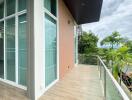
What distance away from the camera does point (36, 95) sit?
303 cm

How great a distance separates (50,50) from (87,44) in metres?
9.87

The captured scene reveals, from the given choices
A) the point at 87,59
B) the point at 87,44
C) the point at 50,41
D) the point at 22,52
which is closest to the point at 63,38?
the point at 50,41

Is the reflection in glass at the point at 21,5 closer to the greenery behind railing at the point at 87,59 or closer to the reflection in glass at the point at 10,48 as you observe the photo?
the reflection in glass at the point at 10,48

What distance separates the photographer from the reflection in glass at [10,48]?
391cm

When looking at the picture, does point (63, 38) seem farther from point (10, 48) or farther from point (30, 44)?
point (30, 44)

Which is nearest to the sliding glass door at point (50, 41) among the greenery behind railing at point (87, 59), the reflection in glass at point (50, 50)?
the reflection in glass at point (50, 50)

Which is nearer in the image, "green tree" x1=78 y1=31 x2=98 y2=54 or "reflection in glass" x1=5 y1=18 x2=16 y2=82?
"reflection in glass" x1=5 y1=18 x2=16 y2=82

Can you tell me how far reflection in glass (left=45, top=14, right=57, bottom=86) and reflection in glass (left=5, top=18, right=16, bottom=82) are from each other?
1138 mm

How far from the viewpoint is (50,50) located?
13.2ft

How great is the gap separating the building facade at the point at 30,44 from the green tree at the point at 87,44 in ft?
29.3

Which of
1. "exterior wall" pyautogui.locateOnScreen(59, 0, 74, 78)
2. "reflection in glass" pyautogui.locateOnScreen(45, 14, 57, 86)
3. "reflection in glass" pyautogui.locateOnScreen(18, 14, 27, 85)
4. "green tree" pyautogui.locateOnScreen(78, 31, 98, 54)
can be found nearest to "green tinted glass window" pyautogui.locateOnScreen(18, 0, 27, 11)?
"reflection in glass" pyautogui.locateOnScreen(18, 14, 27, 85)

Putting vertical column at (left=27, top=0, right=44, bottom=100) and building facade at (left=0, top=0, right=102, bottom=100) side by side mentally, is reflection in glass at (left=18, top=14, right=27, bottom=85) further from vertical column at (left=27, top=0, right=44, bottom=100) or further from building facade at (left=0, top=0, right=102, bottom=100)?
vertical column at (left=27, top=0, right=44, bottom=100)

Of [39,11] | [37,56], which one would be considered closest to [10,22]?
[39,11]

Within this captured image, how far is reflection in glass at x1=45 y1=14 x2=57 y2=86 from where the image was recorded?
3.77 m
